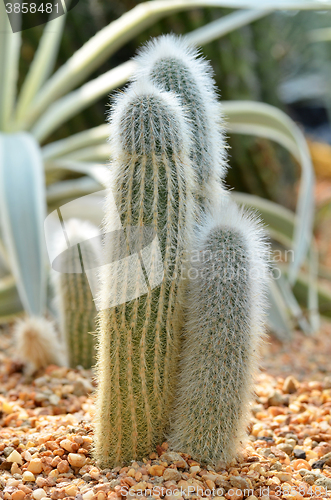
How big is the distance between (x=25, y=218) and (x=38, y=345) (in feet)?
1.54

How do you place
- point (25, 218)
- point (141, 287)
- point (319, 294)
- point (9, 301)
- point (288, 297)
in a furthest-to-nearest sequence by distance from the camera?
1. point (319, 294)
2. point (288, 297)
3. point (9, 301)
4. point (25, 218)
5. point (141, 287)

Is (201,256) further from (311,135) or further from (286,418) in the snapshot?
(311,135)

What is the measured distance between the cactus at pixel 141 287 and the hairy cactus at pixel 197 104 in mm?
87

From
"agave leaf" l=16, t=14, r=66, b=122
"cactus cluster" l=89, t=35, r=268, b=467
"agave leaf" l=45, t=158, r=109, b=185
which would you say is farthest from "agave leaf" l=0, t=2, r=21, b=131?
"cactus cluster" l=89, t=35, r=268, b=467

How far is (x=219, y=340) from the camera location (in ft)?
3.85

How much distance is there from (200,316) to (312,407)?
76cm

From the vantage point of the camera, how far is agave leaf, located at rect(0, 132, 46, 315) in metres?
1.80

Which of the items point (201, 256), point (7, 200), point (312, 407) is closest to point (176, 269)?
point (201, 256)

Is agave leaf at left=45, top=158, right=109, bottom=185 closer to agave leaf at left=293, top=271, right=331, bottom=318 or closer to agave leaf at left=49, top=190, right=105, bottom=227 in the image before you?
agave leaf at left=49, top=190, right=105, bottom=227

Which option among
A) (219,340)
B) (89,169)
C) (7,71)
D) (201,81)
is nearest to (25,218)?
(89,169)

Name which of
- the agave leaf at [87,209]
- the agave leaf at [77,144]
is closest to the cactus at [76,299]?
the agave leaf at [87,209]

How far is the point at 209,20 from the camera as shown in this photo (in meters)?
3.49

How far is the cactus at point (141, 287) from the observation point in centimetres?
112

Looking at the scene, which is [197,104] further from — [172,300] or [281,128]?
[281,128]
